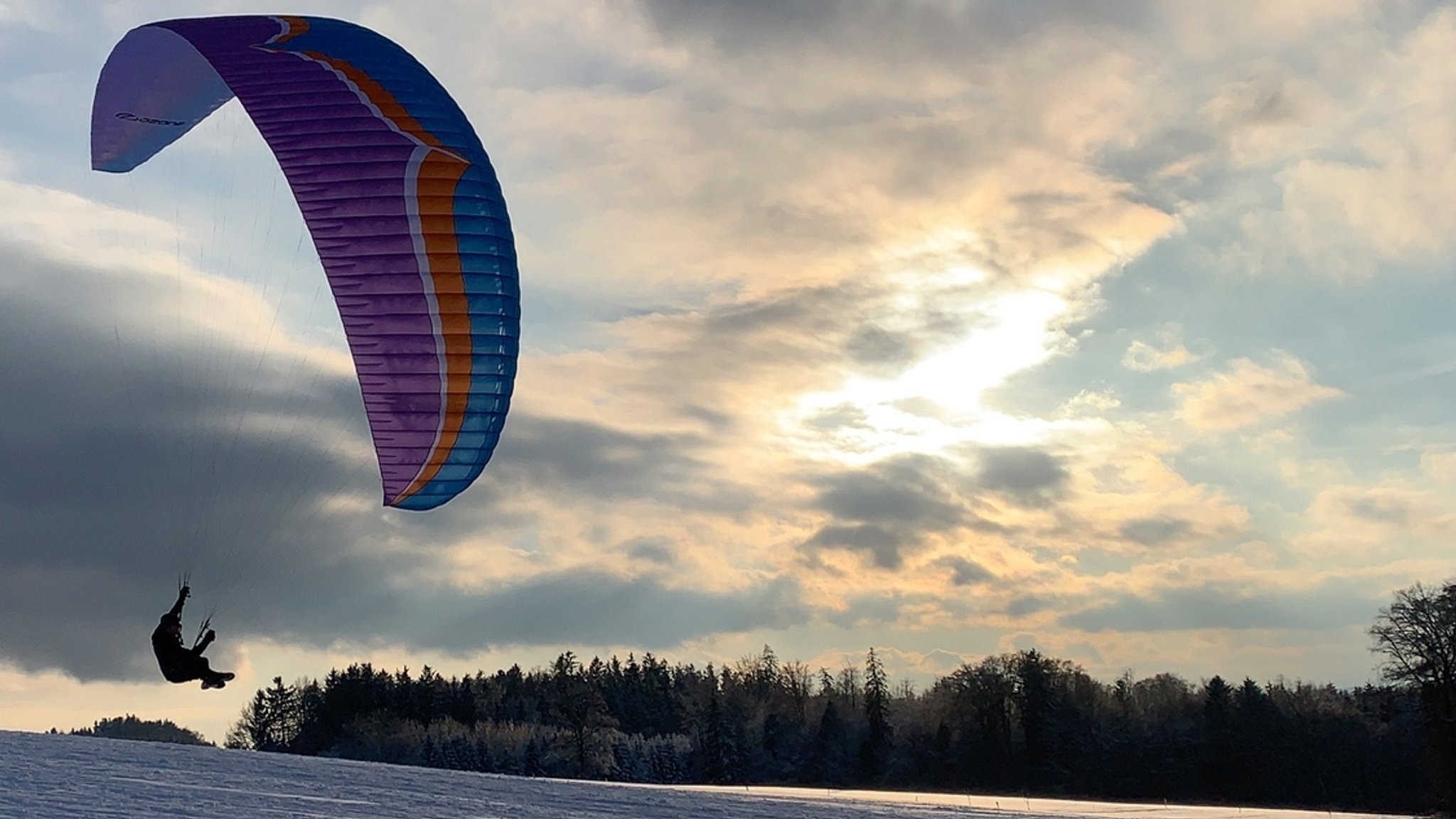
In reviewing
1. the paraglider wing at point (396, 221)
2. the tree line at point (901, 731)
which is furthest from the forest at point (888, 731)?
the paraglider wing at point (396, 221)

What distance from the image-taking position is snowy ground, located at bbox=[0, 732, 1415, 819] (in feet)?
69.2

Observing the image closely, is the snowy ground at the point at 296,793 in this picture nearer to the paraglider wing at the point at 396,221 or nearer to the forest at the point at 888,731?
the paraglider wing at the point at 396,221

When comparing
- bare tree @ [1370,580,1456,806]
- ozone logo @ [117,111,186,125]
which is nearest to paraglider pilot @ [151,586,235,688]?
ozone logo @ [117,111,186,125]

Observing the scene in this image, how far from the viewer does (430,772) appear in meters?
34.0

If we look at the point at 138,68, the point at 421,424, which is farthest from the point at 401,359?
the point at 138,68

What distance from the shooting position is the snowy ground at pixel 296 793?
21.1 meters

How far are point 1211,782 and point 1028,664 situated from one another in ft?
42.5

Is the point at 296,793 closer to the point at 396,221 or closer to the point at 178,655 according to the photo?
the point at 178,655

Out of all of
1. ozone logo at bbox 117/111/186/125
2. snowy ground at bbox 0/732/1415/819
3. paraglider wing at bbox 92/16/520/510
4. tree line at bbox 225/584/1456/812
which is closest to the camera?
paraglider wing at bbox 92/16/520/510

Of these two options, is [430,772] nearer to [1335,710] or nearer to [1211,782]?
[1211,782]

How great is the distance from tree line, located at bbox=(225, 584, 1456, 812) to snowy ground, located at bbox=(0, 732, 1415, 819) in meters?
28.8

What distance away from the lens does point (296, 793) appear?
2502cm

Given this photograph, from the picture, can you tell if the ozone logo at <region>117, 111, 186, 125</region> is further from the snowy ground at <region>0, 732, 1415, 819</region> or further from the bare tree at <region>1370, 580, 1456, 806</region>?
the bare tree at <region>1370, 580, 1456, 806</region>

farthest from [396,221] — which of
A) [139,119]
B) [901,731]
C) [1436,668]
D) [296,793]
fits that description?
[901,731]
